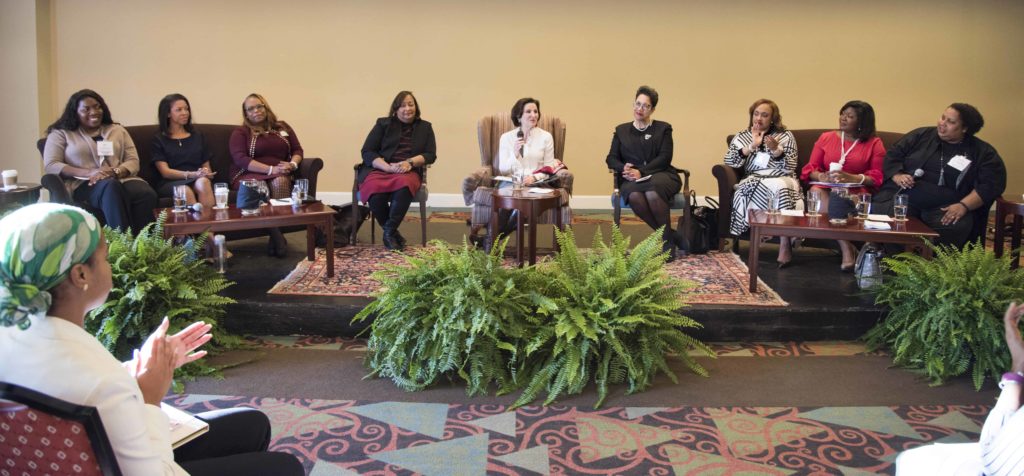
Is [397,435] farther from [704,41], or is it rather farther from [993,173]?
[704,41]

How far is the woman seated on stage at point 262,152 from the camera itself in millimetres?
6137

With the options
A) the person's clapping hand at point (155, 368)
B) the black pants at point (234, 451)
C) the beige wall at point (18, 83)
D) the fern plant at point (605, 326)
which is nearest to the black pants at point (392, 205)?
the fern plant at point (605, 326)

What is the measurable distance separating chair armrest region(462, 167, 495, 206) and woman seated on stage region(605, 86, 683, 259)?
928mm

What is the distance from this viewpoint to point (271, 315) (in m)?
4.45

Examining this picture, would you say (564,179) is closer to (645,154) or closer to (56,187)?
(645,154)

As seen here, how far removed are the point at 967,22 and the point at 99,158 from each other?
26.3 feet

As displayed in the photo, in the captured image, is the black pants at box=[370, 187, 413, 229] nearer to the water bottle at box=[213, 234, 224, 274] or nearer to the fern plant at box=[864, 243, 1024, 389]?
the water bottle at box=[213, 234, 224, 274]

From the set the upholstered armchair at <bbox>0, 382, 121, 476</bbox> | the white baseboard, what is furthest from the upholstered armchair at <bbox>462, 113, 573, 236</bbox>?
the upholstered armchair at <bbox>0, 382, 121, 476</bbox>

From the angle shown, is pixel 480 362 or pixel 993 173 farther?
pixel 993 173

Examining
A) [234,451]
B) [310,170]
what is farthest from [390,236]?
[234,451]

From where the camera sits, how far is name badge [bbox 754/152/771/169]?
5953mm

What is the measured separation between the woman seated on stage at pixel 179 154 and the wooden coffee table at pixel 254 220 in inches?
39.7

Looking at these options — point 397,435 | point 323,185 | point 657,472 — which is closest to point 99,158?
point 323,185

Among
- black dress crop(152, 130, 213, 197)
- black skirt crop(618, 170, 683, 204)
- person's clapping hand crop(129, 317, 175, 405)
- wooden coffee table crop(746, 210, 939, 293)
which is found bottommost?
person's clapping hand crop(129, 317, 175, 405)
